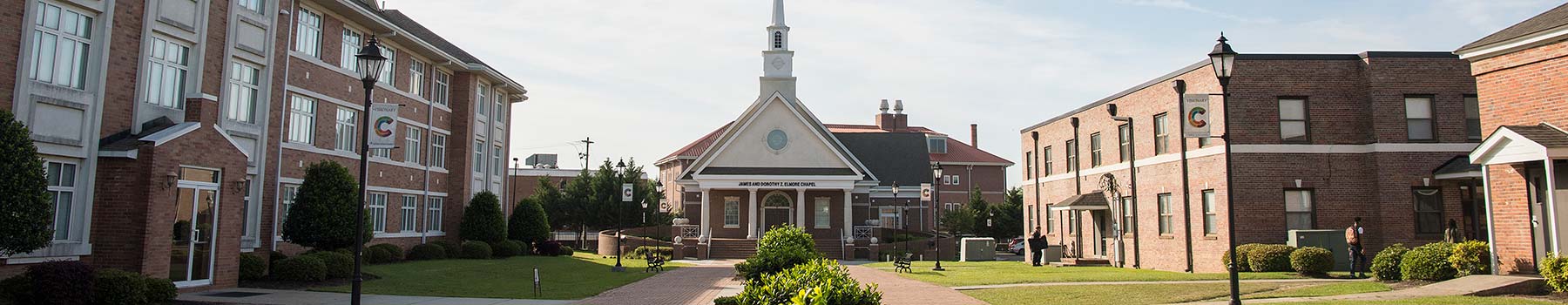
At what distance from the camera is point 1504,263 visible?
16.7 meters

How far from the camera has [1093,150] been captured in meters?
32.4

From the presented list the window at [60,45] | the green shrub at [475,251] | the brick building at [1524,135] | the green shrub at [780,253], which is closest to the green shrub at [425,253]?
the green shrub at [475,251]

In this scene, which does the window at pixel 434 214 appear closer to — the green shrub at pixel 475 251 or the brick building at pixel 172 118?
the green shrub at pixel 475 251

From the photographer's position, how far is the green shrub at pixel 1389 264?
18266 mm

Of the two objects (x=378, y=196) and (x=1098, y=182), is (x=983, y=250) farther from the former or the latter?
(x=378, y=196)

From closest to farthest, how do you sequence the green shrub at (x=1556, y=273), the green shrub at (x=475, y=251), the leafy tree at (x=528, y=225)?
the green shrub at (x=1556, y=273), the green shrub at (x=475, y=251), the leafy tree at (x=528, y=225)

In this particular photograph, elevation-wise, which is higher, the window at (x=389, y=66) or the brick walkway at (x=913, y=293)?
the window at (x=389, y=66)

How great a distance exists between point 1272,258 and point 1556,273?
8.41 meters

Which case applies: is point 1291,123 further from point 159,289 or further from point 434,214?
point 434,214

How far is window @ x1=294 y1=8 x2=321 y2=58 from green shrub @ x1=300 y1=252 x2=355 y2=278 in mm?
6822

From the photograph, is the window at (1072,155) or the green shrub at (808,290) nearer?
the green shrub at (808,290)

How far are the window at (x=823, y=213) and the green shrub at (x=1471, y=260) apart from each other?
104 feet

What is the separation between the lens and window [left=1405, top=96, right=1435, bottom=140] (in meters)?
23.6

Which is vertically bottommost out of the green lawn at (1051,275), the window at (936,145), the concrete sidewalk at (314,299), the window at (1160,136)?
the concrete sidewalk at (314,299)
